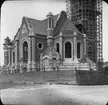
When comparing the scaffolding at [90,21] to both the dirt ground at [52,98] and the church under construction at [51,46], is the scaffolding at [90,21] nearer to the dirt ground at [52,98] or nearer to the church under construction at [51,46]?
the church under construction at [51,46]

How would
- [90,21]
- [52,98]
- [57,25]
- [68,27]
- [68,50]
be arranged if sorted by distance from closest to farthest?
[52,98], [68,50], [68,27], [57,25], [90,21]

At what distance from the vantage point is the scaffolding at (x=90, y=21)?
44.1 metres

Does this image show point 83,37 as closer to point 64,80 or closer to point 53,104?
point 64,80

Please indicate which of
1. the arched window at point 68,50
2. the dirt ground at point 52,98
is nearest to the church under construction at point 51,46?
the arched window at point 68,50

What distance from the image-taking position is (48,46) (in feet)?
122

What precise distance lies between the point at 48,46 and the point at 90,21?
628 inches

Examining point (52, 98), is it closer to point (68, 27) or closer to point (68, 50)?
point (68, 50)

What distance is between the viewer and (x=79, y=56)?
3747cm

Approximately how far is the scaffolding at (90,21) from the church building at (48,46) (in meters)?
6.11

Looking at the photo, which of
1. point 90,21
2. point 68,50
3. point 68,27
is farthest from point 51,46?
point 90,21

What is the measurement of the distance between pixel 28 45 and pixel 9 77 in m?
7.74

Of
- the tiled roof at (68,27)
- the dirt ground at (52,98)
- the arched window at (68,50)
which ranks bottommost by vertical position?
the dirt ground at (52,98)

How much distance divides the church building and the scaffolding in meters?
6.11

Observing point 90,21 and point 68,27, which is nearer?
point 68,27
